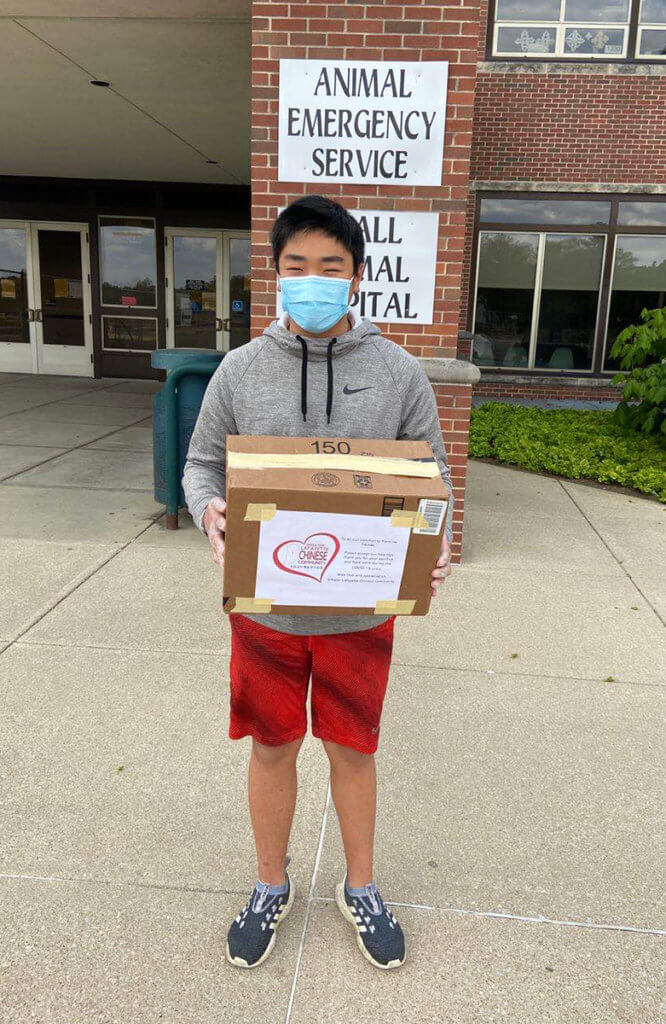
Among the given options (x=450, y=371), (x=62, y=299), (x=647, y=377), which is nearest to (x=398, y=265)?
(x=450, y=371)

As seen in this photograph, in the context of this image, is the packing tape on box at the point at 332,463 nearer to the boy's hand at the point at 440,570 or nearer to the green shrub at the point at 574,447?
the boy's hand at the point at 440,570

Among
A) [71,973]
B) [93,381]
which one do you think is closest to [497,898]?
[71,973]

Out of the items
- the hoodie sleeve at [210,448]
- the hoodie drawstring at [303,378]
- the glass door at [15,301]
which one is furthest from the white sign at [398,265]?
the glass door at [15,301]

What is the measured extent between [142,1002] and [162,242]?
13.7 metres

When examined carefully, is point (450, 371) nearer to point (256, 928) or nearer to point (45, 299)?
point (256, 928)

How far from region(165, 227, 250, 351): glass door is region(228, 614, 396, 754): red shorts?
1273 centimetres

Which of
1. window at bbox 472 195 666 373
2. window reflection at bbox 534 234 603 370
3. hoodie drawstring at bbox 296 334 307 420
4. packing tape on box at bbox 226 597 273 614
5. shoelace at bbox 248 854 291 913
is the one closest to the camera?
packing tape on box at bbox 226 597 273 614

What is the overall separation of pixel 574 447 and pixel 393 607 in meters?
7.71

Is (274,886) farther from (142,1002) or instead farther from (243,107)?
(243,107)

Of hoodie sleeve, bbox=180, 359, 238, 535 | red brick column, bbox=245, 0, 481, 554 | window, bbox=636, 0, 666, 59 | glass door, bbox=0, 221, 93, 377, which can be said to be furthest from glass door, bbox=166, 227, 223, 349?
hoodie sleeve, bbox=180, 359, 238, 535

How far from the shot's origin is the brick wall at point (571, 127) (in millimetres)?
12172

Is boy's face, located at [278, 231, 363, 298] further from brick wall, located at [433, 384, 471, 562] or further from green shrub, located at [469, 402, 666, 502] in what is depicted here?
green shrub, located at [469, 402, 666, 502]

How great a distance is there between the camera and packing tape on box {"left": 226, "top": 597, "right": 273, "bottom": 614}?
1.82 metres

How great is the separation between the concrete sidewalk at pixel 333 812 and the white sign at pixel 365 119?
8.33 ft
